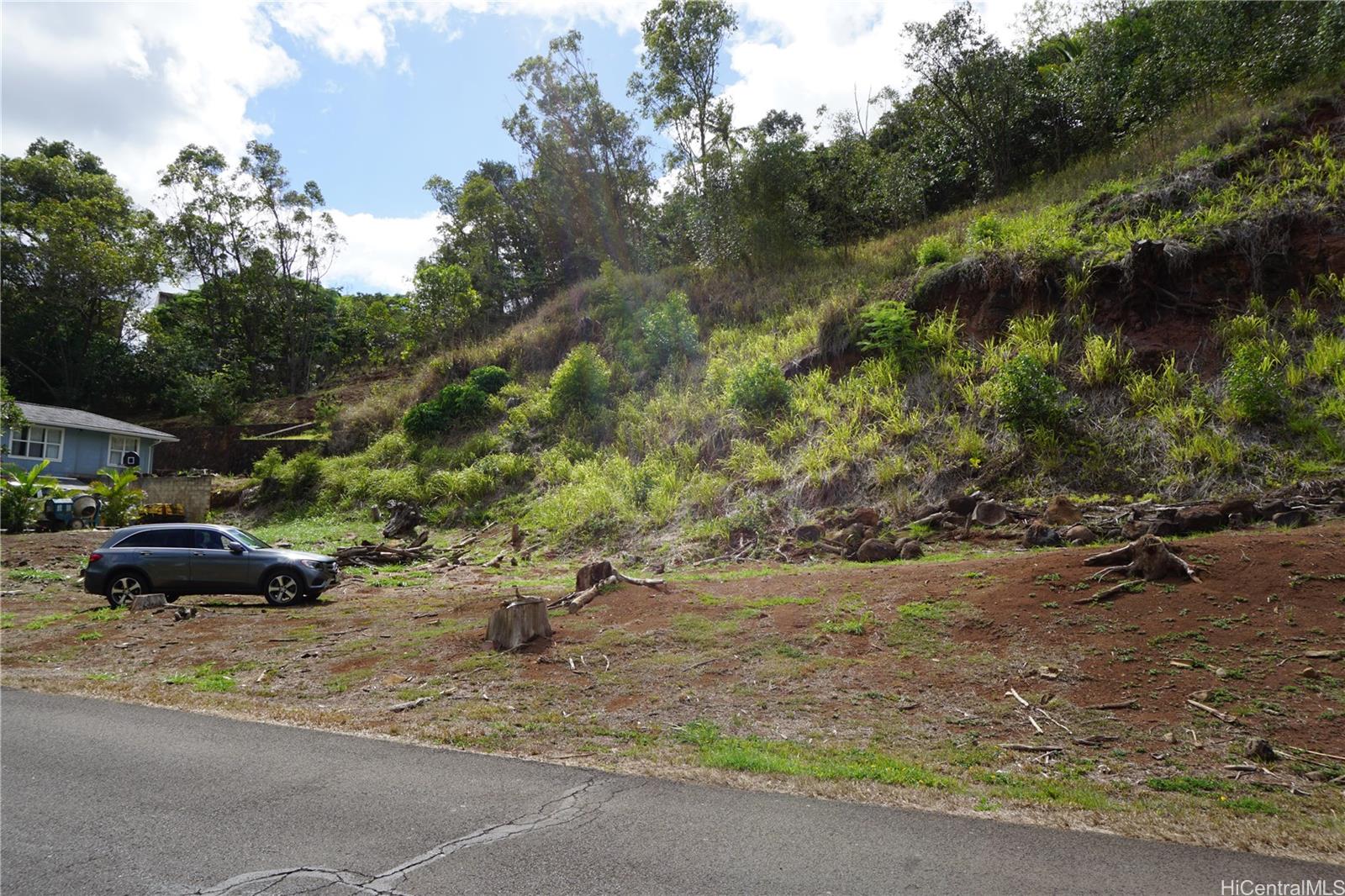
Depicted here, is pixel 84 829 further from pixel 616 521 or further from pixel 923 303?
pixel 923 303

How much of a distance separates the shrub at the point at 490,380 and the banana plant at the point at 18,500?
558 inches

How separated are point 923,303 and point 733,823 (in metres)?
16.5

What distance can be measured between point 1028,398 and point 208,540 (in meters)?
15.3

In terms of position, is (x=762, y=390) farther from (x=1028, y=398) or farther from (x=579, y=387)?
(x=579, y=387)

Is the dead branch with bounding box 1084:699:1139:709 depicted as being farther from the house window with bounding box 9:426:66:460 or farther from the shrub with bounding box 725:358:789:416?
the house window with bounding box 9:426:66:460

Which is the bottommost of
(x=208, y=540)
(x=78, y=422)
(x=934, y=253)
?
(x=208, y=540)

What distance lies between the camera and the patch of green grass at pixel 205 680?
315 inches

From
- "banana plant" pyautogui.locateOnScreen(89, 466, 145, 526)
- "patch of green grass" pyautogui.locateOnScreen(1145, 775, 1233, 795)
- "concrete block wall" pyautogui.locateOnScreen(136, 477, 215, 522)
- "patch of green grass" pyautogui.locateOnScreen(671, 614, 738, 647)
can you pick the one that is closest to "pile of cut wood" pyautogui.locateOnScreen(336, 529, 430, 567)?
"patch of green grass" pyautogui.locateOnScreen(671, 614, 738, 647)

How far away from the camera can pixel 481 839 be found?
427cm

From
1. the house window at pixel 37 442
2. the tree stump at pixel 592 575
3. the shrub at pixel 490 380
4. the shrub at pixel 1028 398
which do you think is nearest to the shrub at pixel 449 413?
the shrub at pixel 490 380

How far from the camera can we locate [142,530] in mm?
13500

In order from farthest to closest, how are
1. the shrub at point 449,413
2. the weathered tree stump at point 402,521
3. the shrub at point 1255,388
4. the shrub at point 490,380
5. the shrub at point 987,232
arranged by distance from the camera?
the shrub at point 490,380 → the shrub at point 449,413 → the weathered tree stump at point 402,521 → the shrub at point 987,232 → the shrub at point 1255,388

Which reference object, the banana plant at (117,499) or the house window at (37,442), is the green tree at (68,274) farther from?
the banana plant at (117,499)

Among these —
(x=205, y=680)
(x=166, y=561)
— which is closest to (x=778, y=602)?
(x=205, y=680)
